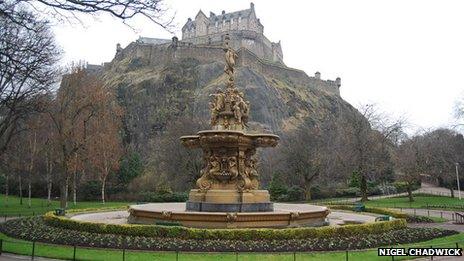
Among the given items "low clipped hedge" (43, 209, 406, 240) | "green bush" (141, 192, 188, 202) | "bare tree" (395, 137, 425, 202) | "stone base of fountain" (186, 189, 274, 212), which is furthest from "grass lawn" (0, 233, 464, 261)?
"bare tree" (395, 137, 425, 202)

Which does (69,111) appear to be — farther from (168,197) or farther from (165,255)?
(165,255)

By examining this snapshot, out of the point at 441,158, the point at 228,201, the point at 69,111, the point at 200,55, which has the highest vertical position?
the point at 200,55

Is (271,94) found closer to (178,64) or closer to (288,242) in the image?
(178,64)

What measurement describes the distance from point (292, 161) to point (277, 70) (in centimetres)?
6068

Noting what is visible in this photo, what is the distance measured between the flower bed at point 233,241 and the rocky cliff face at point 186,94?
60.5 m

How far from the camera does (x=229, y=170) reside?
61.6 feet

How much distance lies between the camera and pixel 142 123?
8162 centimetres

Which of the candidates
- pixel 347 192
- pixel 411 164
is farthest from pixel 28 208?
pixel 411 164

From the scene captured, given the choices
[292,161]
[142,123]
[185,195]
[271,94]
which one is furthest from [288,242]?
[271,94]

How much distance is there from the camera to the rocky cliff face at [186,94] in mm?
81231

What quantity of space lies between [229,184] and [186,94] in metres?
68.9

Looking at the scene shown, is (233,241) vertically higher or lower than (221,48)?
lower

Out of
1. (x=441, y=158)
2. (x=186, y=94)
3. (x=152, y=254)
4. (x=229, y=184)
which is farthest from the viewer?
(x=186, y=94)

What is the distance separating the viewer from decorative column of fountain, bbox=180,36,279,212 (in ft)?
59.7
